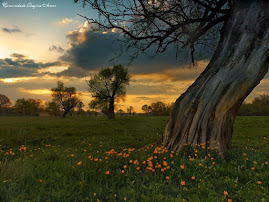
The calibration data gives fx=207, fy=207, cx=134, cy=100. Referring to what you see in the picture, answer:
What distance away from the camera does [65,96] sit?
79.7 m

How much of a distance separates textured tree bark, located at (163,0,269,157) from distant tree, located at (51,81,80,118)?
75.5 meters

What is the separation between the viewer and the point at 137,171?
16.0 feet

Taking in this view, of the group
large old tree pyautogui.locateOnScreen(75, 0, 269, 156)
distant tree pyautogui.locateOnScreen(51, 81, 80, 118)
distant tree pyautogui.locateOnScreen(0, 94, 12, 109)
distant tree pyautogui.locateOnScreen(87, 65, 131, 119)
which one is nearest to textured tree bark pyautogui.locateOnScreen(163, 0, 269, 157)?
large old tree pyautogui.locateOnScreen(75, 0, 269, 156)

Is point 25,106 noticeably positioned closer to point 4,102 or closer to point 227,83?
point 4,102

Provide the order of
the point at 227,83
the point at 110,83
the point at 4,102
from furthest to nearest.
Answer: the point at 4,102
the point at 110,83
the point at 227,83

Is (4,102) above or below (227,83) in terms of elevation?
above

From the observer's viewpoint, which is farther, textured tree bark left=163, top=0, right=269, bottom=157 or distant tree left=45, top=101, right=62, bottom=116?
distant tree left=45, top=101, right=62, bottom=116

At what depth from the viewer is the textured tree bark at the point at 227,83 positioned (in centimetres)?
654

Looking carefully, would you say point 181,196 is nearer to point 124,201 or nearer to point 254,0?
point 124,201

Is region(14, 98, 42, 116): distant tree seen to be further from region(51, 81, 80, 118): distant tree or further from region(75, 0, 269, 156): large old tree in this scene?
region(75, 0, 269, 156): large old tree

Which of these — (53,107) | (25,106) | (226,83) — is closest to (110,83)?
(226,83)

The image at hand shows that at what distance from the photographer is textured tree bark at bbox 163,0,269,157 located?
654 cm

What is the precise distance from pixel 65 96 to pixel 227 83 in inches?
3103

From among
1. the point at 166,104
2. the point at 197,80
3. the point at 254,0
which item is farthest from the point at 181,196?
the point at 166,104
